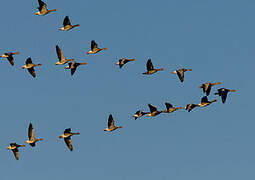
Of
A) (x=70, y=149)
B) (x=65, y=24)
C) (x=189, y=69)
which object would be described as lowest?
(x=70, y=149)

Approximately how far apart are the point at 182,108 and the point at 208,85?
697 centimetres

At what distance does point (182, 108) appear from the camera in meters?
130

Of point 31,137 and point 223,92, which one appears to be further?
point 31,137

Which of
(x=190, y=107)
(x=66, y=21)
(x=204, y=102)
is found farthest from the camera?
(x=66, y=21)

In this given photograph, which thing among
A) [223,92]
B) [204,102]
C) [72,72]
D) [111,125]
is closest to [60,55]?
[72,72]

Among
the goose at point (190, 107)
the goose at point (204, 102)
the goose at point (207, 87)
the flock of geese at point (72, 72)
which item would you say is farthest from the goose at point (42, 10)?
the goose at point (204, 102)

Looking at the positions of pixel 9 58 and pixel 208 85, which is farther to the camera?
pixel 9 58

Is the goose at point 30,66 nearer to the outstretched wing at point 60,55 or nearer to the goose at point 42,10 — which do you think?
the outstretched wing at point 60,55

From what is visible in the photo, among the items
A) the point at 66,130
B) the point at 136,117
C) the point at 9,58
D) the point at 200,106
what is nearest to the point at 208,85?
the point at 200,106

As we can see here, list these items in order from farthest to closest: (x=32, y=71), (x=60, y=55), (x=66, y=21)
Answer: (x=32, y=71) < (x=60, y=55) < (x=66, y=21)

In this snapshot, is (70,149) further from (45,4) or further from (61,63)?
(45,4)

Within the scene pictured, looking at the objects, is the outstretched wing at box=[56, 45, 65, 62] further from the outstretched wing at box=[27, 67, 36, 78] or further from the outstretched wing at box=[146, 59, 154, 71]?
the outstretched wing at box=[146, 59, 154, 71]

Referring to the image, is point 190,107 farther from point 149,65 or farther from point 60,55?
point 60,55

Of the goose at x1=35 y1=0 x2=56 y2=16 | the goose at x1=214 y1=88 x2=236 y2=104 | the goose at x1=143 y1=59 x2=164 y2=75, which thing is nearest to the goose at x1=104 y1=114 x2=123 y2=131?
the goose at x1=143 y1=59 x2=164 y2=75
